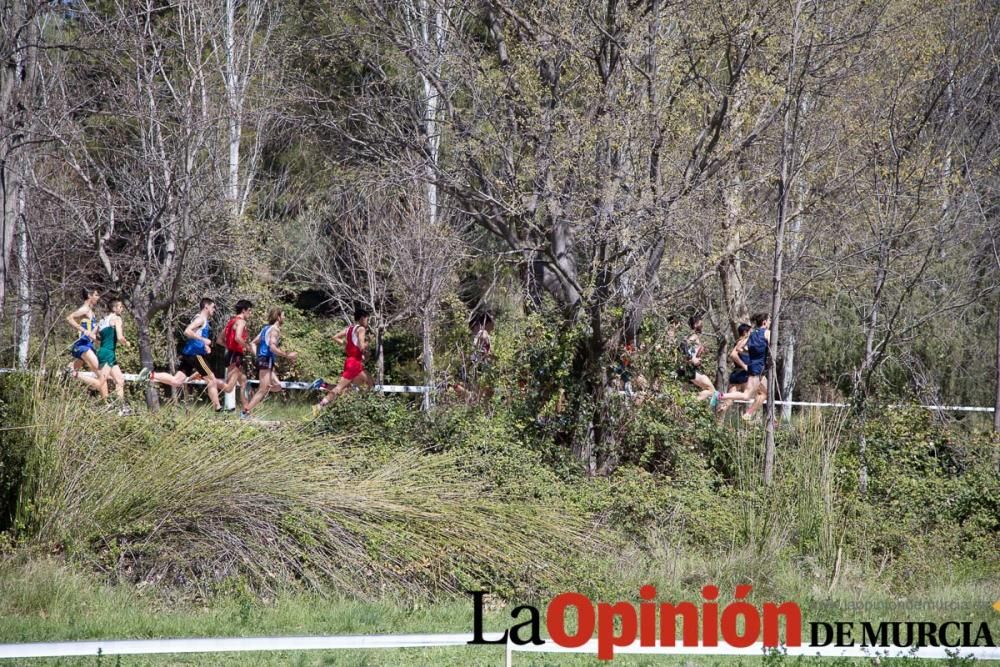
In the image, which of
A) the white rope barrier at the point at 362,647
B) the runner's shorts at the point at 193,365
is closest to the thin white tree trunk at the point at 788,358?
the runner's shorts at the point at 193,365

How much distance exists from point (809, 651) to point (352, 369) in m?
8.93

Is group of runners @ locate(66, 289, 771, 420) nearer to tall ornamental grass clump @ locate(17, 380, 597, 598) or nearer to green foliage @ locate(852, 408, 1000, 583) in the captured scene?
green foliage @ locate(852, 408, 1000, 583)

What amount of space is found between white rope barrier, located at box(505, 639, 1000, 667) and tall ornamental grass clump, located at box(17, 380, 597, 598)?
2004 millimetres

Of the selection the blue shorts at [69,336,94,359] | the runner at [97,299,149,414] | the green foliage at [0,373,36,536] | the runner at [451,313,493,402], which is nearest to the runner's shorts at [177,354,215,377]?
the runner at [97,299,149,414]

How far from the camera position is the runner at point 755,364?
1390cm

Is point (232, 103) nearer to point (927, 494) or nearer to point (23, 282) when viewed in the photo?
point (23, 282)

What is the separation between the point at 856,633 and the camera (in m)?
8.26

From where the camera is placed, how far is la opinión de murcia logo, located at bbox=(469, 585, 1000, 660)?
7.36m

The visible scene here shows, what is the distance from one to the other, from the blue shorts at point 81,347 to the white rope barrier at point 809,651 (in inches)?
332

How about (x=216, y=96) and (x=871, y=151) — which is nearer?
(x=871, y=151)

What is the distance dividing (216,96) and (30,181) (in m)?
2.99

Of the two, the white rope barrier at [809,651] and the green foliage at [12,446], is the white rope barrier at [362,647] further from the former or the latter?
the green foliage at [12,446]

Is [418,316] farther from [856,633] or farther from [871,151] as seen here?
[856,633]

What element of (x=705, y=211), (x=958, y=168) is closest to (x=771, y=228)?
(x=705, y=211)
